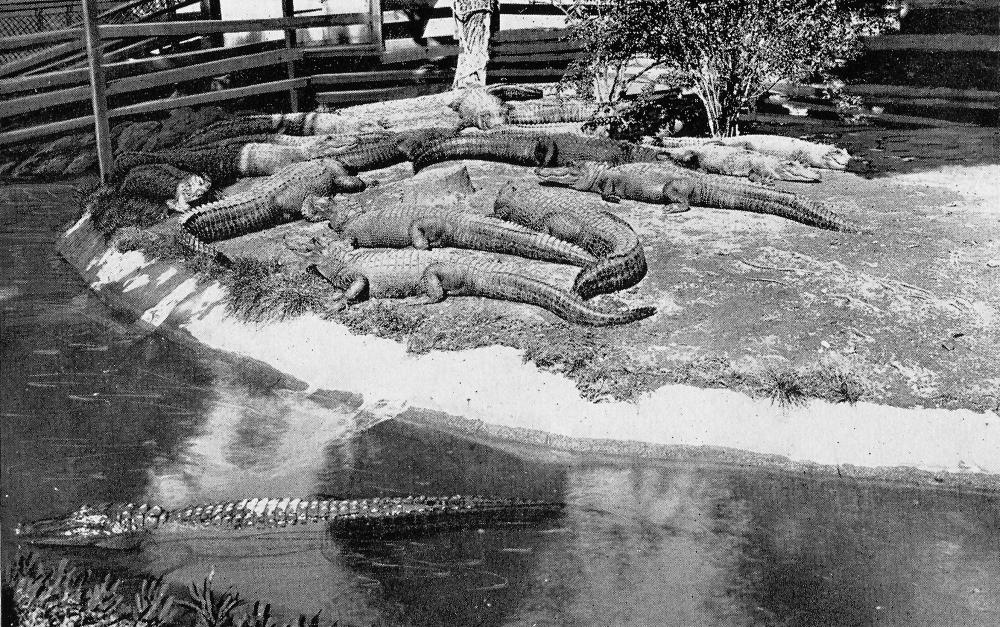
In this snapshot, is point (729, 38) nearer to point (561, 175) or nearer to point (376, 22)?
point (561, 175)

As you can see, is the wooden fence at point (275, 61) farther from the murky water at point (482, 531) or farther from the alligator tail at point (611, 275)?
the alligator tail at point (611, 275)

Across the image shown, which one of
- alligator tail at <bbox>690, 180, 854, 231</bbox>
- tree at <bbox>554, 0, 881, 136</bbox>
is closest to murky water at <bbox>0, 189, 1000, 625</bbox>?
alligator tail at <bbox>690, 180, 854, 231</bbox>

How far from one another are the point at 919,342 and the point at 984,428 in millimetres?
870

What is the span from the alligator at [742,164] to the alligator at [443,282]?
3527 mm

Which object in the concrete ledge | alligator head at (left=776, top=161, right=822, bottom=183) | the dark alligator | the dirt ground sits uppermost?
the dark alligator

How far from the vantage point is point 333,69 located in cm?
1587

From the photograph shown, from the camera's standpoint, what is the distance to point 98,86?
1081 cm

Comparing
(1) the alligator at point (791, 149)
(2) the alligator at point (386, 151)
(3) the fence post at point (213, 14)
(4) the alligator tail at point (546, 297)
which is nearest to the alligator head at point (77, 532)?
(4) the alligator tail at point (546, 297)

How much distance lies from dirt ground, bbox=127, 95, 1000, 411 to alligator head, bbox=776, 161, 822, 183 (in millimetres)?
378

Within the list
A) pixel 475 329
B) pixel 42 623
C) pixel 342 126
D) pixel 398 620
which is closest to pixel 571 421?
pixel 475 329

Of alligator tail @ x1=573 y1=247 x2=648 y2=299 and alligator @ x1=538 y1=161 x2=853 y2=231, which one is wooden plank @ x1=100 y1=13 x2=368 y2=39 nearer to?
alligator @ x1=538 y1=161 x2=853 y2=231

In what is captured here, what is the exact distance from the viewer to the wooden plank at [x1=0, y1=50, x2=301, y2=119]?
12102 mm

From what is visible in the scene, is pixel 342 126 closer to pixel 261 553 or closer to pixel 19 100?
pixel 19 100

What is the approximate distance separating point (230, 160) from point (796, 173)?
6610mm
